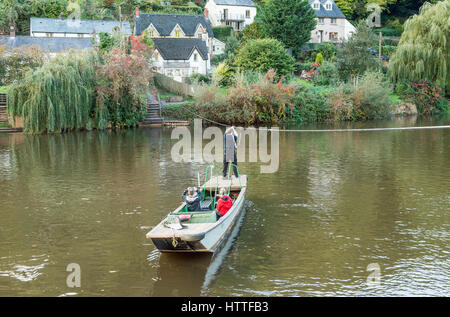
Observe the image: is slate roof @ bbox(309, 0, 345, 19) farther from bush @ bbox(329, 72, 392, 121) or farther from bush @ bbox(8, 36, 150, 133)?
bush @ bbox(8, 36, 150, 133)

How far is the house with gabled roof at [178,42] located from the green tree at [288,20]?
Answer: 9.49 meters

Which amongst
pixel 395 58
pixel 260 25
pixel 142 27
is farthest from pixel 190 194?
pixel 142 27

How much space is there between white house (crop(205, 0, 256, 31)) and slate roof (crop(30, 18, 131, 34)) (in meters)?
18.6

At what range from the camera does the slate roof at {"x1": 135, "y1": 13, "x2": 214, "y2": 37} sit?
75.4 metres

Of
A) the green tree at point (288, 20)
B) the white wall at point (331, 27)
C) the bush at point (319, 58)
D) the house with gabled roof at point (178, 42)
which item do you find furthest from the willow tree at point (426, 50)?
the white wall at point (331, 27)

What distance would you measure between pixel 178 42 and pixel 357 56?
81.7 feet

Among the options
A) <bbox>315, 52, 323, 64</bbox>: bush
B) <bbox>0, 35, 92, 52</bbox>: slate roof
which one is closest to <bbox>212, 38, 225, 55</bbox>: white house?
<bbox>315, 52, 323, 64</bbox>: bush

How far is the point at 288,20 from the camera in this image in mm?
66375

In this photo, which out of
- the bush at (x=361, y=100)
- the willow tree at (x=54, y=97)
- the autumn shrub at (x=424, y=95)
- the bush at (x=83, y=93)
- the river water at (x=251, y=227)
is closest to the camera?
the river water at (x=251, y=227)

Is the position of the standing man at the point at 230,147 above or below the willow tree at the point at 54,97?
below

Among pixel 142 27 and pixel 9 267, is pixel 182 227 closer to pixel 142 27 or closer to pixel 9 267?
pixel 9 267

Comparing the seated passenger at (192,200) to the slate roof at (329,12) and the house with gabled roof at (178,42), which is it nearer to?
the house with gabled roof at (178,42)

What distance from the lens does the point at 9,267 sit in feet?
41.8

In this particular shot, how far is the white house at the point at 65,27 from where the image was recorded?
236ft
